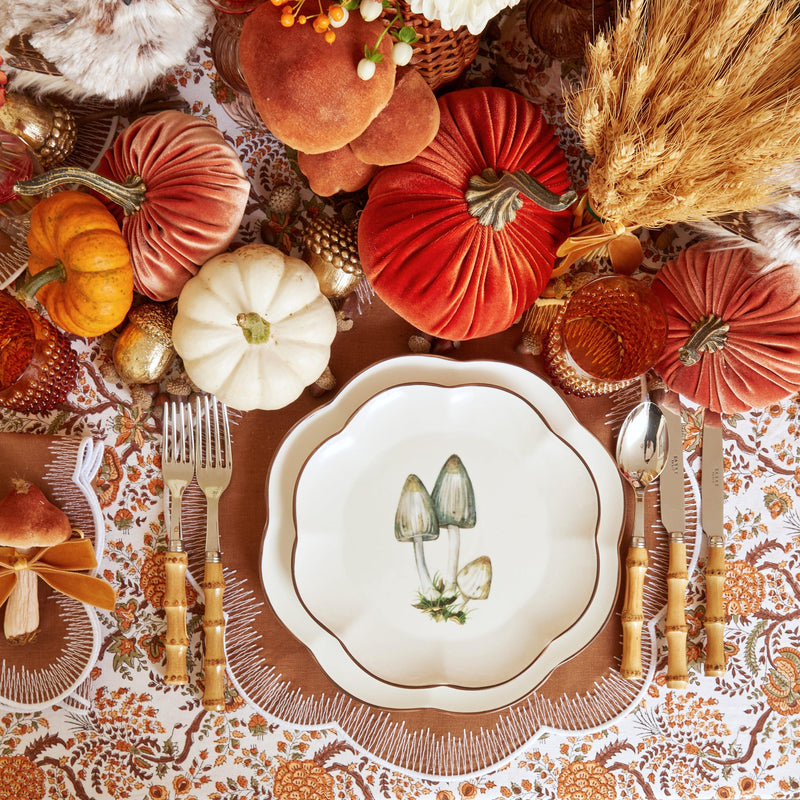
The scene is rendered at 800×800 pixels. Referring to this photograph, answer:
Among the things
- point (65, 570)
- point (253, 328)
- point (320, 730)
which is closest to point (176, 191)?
point (253, 328)

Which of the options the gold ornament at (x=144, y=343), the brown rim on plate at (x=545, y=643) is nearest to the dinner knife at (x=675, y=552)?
the brown rim on plate at (x=545, y=643)

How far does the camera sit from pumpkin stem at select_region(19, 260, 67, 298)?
756 millimetres

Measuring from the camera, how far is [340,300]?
0.91m

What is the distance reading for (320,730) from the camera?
0.91m

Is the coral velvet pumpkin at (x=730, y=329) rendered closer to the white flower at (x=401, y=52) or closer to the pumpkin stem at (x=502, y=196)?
the pumpkin stem at (x=502, y=196)

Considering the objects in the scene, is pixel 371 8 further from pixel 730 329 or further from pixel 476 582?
pixel 476 582

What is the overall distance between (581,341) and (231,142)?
0.57 metres

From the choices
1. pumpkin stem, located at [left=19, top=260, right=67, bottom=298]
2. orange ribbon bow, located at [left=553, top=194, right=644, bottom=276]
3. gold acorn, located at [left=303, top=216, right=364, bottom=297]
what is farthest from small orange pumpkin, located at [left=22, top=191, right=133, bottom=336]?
orange ribbon bow, located at [left=553, top=194, right=644, bottom=276]

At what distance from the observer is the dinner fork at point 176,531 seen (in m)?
0.87

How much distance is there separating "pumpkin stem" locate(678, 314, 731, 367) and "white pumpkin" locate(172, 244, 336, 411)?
18.1 inches

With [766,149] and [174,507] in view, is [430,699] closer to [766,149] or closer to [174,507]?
[174,507]

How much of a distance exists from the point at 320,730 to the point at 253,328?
0.59 meters

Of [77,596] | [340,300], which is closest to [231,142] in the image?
[340,300]

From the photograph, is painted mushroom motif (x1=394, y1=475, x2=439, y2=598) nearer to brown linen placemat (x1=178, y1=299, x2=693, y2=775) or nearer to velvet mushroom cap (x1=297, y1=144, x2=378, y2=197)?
brown linen placemat (x1=178, y1=299, x2=693, y2=775)
